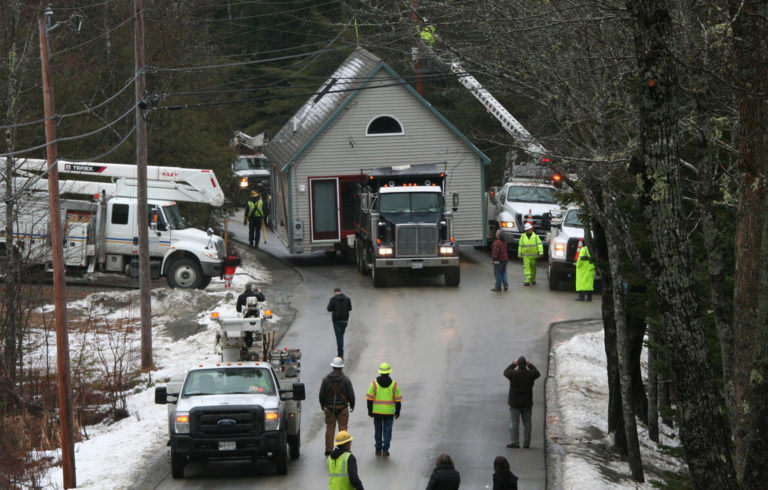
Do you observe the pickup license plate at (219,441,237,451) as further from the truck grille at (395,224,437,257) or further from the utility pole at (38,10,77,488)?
the truck grille at (395,224,437,257)

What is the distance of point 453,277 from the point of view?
29.6 m

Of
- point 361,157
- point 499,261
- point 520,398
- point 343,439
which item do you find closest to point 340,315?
point 520,398

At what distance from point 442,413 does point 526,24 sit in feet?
27.2

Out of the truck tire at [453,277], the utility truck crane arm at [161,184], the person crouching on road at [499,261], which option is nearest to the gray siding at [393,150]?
the utility truck crane arm at [161,184]

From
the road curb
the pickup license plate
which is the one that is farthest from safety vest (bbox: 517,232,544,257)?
the pickup license plate

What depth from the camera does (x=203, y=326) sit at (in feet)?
86.4

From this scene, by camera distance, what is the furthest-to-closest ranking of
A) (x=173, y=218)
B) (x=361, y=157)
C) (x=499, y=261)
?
(x=361, y=157)
(x=173, y=218)
(x=499, y=261)

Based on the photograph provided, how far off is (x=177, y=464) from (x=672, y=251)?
9015mm

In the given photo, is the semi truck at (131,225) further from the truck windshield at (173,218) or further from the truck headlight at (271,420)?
the truck headlight at (271,420)

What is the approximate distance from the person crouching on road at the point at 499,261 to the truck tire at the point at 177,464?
14943 millimetres

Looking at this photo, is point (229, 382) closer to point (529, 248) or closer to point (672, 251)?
point (672, 251)

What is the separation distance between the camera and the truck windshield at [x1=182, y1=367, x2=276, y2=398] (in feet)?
51.1

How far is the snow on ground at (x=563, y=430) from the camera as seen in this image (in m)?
15.4

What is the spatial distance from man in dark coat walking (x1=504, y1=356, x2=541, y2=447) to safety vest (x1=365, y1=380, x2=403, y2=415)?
1.97 metres
